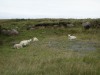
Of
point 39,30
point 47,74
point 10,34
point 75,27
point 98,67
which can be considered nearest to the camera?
point 47,74

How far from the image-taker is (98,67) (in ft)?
33.3

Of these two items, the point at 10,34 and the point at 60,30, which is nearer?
the point at 10,34

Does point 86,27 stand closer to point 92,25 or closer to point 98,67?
point 92,25

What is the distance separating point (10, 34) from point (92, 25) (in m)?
10.2

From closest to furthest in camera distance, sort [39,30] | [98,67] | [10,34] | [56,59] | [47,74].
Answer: [47,74]
[98,67]
[56,59]
[10,34]
[39,30]

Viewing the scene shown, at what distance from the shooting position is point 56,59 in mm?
11852

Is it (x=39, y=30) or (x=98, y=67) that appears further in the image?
(x=39, y=30)

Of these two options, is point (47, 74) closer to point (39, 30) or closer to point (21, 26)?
point (39, 30)

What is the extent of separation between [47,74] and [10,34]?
54.4ft

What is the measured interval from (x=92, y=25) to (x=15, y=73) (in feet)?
69.0

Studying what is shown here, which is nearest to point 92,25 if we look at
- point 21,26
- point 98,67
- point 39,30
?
point 39,30

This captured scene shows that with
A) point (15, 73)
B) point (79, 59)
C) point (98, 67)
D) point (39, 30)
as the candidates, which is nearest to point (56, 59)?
point (79, 59)

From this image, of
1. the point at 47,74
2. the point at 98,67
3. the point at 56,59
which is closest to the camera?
the point at 47,74

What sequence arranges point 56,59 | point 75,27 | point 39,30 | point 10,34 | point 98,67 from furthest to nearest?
point 75,27 < point 39,30 < point 10,34 < point 56,59 < point 98,67
